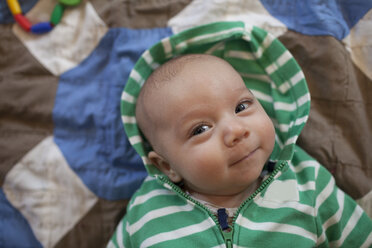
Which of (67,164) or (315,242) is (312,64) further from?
(67,164)

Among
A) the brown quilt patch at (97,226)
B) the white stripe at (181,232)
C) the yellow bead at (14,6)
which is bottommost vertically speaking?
the brown quilt patch at (97,226)

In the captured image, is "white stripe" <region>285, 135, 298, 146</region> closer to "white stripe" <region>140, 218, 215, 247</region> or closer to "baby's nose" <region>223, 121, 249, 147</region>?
"baby's nose" <region>223, 121, 249, 147</region>

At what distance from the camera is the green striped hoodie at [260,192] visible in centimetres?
95

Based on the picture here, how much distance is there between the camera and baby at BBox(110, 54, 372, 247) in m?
0.88

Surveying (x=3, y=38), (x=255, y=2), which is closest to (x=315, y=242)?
(x=255, y=2)

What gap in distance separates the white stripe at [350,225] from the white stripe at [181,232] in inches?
14.0

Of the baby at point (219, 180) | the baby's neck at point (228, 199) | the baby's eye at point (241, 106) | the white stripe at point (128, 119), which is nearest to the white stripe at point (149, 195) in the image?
the baby at point (219, 180)

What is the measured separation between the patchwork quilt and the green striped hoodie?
0.30 feet

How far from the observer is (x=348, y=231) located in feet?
3.21

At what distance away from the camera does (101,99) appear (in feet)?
3.85

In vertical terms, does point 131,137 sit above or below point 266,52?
below

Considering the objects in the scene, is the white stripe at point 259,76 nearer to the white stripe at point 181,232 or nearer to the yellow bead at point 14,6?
the white stripe at point 181,232

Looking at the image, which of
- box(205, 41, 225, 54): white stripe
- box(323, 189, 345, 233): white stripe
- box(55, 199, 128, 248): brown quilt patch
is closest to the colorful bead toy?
box(205, 41, 225, 54): white stripe

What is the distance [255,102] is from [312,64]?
0.29 metres
